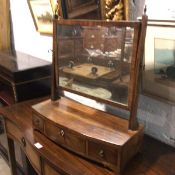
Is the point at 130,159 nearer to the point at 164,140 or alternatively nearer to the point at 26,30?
the point at 164,140

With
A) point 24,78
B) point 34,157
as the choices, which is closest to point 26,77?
point 24,78

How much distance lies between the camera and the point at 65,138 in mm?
1083

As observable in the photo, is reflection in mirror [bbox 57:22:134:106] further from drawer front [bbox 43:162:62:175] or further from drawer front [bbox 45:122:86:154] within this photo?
drawer front [bbox 43:162:62:175]

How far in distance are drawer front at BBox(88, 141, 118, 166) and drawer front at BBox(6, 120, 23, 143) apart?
53 cm

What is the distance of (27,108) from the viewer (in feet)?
5.24

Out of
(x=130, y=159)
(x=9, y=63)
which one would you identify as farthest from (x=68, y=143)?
(x=9, y=63)

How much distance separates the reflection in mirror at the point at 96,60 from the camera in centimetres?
101

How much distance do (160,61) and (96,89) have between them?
31cm

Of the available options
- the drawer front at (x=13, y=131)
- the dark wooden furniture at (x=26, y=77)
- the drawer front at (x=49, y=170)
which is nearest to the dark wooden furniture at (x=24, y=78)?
the dark wooden furniture at (x=26, y=77)

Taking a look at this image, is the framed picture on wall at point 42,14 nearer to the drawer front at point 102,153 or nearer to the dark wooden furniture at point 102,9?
the dark wooden furniture at point 102,9

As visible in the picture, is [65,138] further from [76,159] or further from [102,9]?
[102,9]

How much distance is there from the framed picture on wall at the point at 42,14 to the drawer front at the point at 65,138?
0.85 metres

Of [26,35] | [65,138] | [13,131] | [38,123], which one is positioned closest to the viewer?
[65,138]

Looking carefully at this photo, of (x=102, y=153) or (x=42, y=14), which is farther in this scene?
(x=42, y=14)
